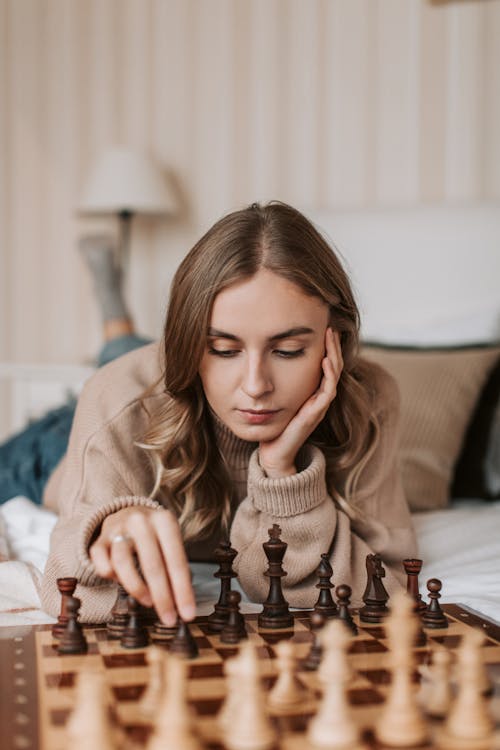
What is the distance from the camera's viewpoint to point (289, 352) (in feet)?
4.77

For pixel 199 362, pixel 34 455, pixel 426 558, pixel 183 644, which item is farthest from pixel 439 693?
pixel 34 455

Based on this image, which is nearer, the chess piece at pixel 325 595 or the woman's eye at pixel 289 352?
the chess piece at pixel 325 595

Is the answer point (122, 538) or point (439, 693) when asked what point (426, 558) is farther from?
point (439, 693)

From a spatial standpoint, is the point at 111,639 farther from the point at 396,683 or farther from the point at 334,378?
the point at 334,378

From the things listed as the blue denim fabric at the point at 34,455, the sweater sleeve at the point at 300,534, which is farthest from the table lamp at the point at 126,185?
the sweater sleeve at the point at 300,534

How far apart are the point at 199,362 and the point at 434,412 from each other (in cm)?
107

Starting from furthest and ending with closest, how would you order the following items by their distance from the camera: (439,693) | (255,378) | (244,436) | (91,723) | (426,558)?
(426,558) → (244,436) → (255,378) → (439,693) → (91,723)

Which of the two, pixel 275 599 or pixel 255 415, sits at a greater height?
pixel 255 415

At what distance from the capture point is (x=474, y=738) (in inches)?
33.4

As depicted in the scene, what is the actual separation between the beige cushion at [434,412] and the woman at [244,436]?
0.53 m

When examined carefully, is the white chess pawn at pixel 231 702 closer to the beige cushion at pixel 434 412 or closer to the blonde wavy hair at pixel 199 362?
the blonde wavy hair at pixel 199 362

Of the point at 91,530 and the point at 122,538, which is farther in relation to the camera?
the point at 91,530

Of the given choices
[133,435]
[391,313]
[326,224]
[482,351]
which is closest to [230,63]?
[326,224]

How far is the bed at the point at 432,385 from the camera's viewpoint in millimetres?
1741
